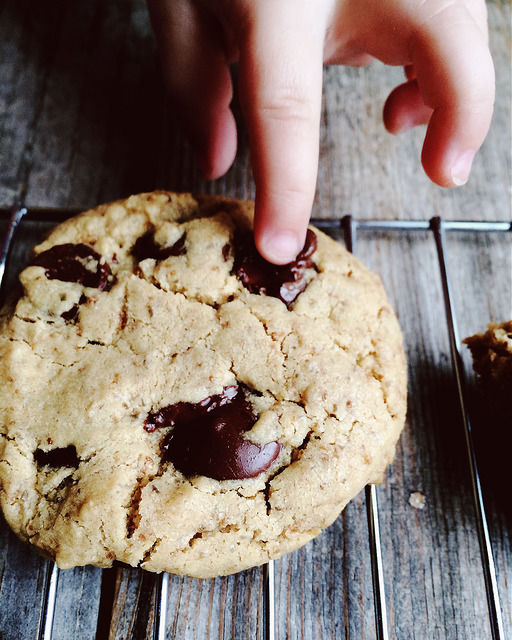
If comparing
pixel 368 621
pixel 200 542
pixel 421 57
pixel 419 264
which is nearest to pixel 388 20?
pixel 421 57

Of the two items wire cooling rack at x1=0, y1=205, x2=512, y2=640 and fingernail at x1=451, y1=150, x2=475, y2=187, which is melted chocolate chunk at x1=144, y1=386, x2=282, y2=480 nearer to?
wire cooling rack at x1=0, y1=205, x2=512, y2=640

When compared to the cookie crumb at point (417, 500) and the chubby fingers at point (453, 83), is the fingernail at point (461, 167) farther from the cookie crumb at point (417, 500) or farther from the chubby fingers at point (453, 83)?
the cookie crumb at point (417, 500)

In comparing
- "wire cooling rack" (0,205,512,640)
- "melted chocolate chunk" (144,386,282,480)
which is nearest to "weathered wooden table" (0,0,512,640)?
"wire cooling rack" (0,205,512,640)

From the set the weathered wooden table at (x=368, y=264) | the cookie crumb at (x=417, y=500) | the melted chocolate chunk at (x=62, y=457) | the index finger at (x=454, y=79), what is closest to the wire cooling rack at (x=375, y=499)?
the weathered wooden table at (x=368, y=264)

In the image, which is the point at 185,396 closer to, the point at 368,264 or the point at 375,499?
the point at 375,499

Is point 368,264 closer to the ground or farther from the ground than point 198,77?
closer to the ground

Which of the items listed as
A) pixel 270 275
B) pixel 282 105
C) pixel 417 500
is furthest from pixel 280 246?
pixel 417 500

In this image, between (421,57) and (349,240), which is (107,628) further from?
(421,57)
